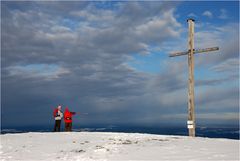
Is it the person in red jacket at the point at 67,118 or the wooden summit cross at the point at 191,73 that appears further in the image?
the person in red jacket at the point at 67,118

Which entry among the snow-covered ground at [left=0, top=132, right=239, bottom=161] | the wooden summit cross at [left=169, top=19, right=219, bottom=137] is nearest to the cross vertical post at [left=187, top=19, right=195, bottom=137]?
the wooden summit cross at [left=169, top=19, right=219, bottom=137]

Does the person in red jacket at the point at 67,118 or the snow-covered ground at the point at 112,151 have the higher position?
the person in red jacket at the point at 67,118

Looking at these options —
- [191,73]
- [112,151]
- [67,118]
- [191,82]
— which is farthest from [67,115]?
[112,151]

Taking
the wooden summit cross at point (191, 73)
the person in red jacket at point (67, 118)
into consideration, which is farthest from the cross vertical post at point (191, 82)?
the person in red jacket at point (67, 118)

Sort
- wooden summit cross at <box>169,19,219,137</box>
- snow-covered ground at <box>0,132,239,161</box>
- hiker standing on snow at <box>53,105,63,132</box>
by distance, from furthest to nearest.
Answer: hiker standing on snow at <box>53,105,63,132</box> → wooden summit cross at <box>169,19,219,137</box> → snow-covered ground at <box>0,132,239,161</box>

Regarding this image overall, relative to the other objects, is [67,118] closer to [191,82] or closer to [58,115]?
[58,115]

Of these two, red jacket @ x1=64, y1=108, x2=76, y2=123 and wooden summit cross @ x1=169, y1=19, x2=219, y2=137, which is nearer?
wooden summit cross @ x1=169, y1=19, x2=219, y2=137

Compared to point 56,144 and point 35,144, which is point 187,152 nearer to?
point 56,144

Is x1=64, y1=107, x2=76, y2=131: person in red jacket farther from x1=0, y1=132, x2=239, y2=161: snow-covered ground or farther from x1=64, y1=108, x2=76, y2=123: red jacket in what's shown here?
x1=0, y1=132, x2=239, y2=161: snow-covered ground

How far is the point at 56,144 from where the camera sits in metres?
16.1

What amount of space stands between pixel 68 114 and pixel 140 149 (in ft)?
40.6

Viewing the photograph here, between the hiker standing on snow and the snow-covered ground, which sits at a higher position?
the hiker standing on snow

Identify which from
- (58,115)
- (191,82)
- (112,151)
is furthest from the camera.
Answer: (58,115)

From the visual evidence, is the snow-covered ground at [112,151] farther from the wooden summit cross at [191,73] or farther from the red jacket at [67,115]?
the red jacket at [67,115]
